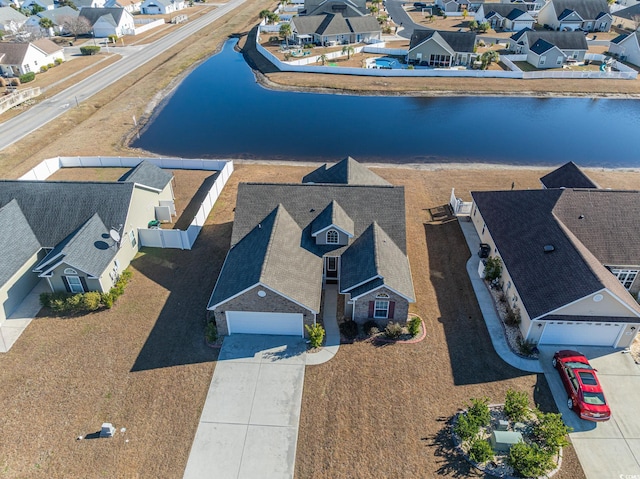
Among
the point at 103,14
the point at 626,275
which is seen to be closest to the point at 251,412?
the point at 626,275

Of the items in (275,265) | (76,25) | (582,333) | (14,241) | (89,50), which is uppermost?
(76,25)

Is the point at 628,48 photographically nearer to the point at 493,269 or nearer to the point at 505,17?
the point at 505,17

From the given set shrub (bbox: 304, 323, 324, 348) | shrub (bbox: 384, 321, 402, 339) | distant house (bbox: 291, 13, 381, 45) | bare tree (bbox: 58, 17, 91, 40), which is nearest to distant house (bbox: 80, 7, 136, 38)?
bare tree (bbox: 58, 17, 91, 40)

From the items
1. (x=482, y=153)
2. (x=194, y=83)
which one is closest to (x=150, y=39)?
(x=194, y=83)

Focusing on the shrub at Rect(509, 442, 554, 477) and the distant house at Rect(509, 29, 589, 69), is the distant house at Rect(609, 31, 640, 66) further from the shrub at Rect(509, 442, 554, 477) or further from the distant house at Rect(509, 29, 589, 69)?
the shrub at Rect(509, 442, 554, 477)

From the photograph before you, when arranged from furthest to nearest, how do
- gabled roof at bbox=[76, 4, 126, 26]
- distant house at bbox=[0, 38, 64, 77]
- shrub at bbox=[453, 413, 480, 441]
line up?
gabled roof at bbox=[76, 4, 126, 26] → distant house at bbox=[0, 38, 64, 77] → shrub at bbox=[453, 413, 480, 441]

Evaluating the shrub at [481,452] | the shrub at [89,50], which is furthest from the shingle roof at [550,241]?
the shrub at [89,50]
